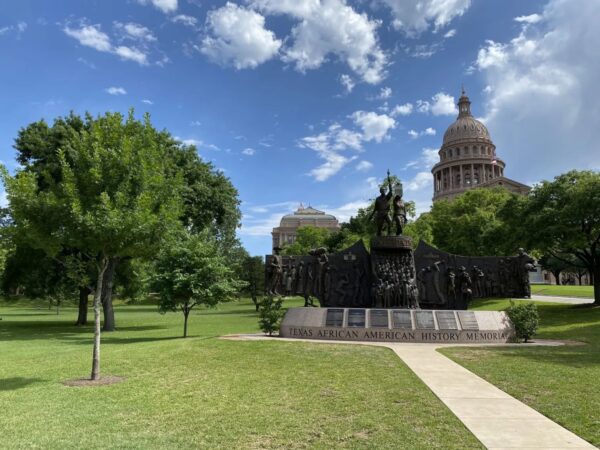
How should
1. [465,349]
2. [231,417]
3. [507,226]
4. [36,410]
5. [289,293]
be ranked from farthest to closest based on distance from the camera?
[507,226] < [289,293] < [465,349] < [36,410] < [231,417]

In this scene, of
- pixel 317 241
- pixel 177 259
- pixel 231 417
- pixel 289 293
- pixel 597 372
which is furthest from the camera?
pixel 317 241

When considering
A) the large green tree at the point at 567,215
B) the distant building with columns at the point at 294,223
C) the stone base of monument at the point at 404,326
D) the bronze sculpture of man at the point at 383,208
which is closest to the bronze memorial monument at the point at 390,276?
the bronze sculpture of man at the point at 383,208

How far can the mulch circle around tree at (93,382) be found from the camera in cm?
1103

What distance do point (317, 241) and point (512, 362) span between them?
45.4 m

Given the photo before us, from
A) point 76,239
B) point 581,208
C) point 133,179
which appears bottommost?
point 76,239

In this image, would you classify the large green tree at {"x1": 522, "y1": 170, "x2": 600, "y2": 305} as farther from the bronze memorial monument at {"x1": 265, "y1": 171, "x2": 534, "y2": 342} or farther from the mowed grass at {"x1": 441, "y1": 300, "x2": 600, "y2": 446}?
the mowed grass at {"x1": 441, "y1": 300, "x2": 600, "y2": 446}

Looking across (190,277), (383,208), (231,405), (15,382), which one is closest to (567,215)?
(383,208)

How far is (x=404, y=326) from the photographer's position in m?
18.0

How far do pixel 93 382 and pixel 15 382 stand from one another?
207cm

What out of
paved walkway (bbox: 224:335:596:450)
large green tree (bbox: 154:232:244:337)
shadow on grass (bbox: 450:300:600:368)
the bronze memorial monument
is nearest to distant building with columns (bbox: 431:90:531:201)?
shadow on grass (bbox: 450:300:600:368)

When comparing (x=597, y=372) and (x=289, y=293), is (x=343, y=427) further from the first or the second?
(x=289, y=293)

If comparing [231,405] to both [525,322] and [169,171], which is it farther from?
[169,171]

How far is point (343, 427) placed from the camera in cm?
758

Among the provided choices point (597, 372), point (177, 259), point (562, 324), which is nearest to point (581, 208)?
point (562, 324)
